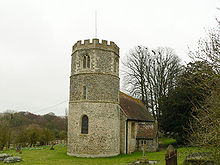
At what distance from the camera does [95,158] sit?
15.1m

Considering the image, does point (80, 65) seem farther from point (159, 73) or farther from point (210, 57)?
point (159, 73)

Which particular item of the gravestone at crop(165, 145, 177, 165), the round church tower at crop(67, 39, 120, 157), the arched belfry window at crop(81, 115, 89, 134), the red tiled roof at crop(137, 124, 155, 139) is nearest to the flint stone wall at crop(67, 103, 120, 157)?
the round church tower at crop(67, 39, 120, 157)

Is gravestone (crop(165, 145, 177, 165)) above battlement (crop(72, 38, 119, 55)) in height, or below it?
below

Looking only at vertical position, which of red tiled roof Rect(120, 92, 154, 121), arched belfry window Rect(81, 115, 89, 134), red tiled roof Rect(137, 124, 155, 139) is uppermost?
red tiled roof Rect(120, 92, 154, 121)

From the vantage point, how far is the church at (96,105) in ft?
51.5

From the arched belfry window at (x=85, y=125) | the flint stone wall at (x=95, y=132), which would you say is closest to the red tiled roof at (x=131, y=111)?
the flint stone wall at (x=95, y=132)

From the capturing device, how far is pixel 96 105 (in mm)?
16031

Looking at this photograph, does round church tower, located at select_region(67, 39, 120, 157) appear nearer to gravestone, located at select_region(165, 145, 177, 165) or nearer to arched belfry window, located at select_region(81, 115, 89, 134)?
arched belfry window, located at select_region(81, 115, 89, 134)

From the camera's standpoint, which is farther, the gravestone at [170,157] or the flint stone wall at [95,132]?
the flint stone wall at [95,132]

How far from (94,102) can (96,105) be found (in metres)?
0.28

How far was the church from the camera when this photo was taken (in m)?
15.7

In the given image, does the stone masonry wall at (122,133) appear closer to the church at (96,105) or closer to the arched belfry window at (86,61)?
the church at (96,105)

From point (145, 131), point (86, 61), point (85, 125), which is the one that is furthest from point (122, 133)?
point (86, 61)

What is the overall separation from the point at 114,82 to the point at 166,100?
688 centimetres
